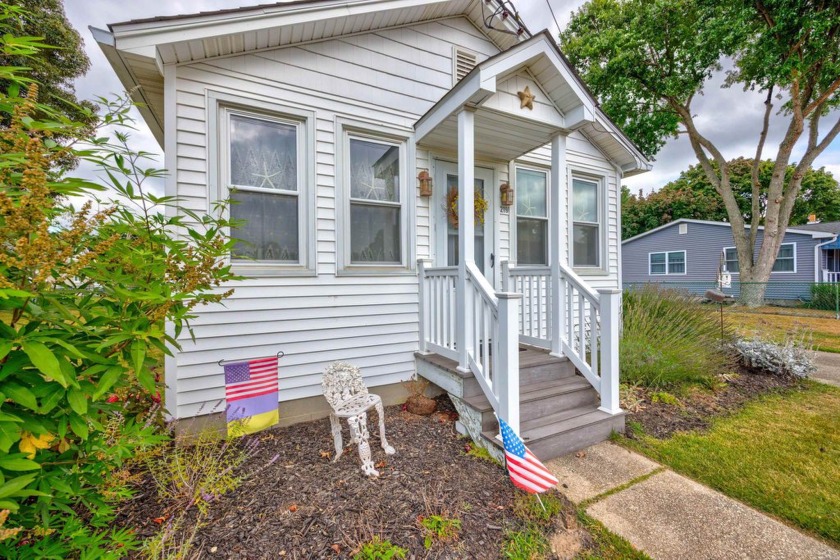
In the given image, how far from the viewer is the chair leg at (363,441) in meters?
2.46

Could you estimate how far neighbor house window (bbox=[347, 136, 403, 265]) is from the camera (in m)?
3.72

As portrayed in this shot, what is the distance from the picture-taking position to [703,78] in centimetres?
1049

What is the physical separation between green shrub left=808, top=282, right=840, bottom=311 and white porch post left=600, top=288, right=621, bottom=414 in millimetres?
14768

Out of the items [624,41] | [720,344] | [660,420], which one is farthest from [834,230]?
[660,420]

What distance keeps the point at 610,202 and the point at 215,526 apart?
6.31m

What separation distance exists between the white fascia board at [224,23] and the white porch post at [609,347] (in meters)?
3.63

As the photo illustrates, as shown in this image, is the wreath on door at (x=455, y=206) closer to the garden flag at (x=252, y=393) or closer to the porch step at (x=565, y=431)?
the porch step at (x=565, y=431)

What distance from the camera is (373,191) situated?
3822mm

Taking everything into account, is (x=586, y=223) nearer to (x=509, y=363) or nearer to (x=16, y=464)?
(x=509, y=363)

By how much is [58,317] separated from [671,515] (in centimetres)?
334

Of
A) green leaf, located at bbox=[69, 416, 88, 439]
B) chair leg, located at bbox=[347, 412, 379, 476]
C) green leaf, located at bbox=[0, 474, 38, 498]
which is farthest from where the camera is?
chair leg, located at bbox=[347, 412, 379, 476]

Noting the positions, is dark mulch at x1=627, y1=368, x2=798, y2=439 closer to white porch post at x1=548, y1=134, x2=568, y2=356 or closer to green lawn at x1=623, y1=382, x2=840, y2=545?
green lawn at x1=623, y1=382, x2=840, y2=545

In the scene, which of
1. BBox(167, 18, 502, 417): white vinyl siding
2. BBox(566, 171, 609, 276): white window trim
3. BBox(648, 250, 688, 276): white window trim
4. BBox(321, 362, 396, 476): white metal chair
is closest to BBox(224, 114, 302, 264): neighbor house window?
BBox(167, 18, 502, 417): white vinyl siding

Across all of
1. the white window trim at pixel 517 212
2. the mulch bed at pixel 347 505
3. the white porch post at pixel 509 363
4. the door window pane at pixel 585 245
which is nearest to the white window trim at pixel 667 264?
the door window pane at pixel 585 245
